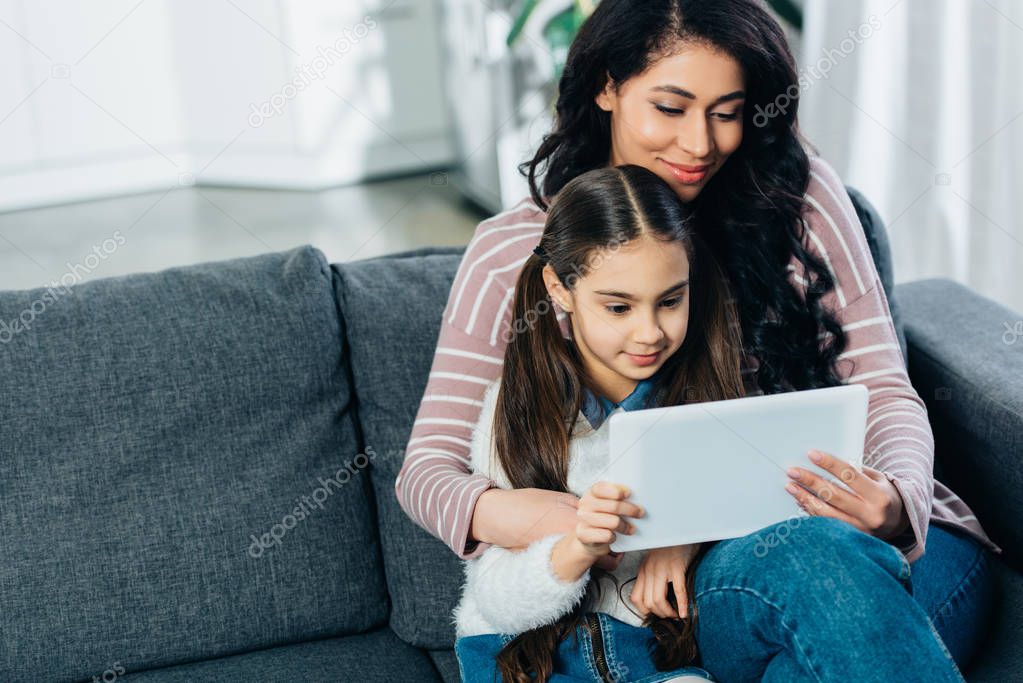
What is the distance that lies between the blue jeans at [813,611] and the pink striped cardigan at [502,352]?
246 mm

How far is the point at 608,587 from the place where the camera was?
1.21 m

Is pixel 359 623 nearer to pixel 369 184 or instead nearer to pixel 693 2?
pixel 693 2

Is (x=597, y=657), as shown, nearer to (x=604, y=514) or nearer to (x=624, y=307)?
(x=604, y=514)

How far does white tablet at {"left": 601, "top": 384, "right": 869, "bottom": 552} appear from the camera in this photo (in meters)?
1.03

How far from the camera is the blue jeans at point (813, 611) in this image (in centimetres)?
99

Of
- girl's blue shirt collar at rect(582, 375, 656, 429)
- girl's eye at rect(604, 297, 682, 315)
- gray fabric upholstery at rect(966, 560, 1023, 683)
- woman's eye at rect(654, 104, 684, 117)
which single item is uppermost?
woman's eye at rect(654, 104, 684, 117)

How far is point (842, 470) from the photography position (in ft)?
3.58

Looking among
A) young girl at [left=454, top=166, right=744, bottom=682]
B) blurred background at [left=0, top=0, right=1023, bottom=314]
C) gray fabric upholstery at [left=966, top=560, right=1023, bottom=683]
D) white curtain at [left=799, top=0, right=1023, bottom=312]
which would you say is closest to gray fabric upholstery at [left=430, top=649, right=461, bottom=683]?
young girl at [left=454, top=166, right=744, bottom=682]

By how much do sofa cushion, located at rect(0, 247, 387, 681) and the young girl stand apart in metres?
0.25

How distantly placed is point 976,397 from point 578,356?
520 mm

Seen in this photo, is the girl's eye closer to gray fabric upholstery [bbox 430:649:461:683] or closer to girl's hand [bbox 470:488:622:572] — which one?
girl's hand [bbox 470:488:622:572]

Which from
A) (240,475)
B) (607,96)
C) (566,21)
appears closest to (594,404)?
(607,96)

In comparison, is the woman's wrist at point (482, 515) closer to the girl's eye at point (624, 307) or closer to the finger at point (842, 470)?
the girl's eye at point (624, 307)

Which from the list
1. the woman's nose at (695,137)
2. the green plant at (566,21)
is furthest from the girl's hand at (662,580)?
the green plant at (566,21)
